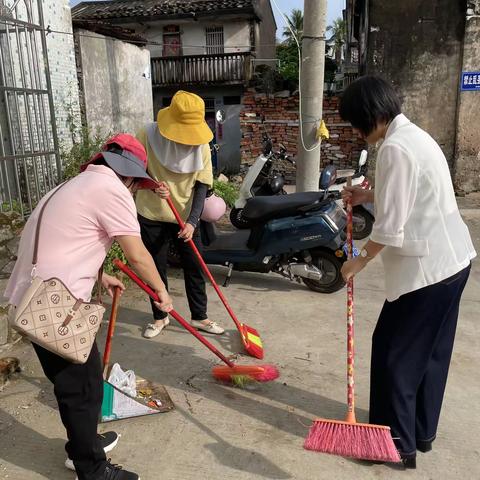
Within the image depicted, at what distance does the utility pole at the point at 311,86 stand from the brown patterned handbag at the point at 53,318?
13.3ft

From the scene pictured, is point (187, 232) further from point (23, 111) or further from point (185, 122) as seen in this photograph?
point (23, 111)

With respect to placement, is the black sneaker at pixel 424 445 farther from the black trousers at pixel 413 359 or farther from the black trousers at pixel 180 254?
the black trousers at pixel 180 254

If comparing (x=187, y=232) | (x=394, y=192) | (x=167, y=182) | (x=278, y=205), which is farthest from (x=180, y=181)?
(x=394, y=192)

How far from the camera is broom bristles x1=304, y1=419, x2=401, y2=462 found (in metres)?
2.08

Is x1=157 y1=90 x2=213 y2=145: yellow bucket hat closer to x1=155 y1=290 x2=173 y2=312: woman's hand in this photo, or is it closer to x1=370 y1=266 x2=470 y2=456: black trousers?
x1=155 y1=290 x2=173 y2=312: woman's hand

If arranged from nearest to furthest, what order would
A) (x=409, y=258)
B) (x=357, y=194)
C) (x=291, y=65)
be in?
(x=409, y=258) → (x=357, y=194) → (x=291, y=65)

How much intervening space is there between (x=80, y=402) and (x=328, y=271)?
9.20 feet

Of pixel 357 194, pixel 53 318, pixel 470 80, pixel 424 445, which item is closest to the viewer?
pixel 53 318

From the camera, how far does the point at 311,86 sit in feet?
17.1

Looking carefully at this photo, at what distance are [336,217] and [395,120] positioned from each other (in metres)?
2.37

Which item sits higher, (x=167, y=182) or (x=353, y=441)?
(x=167, y=182)

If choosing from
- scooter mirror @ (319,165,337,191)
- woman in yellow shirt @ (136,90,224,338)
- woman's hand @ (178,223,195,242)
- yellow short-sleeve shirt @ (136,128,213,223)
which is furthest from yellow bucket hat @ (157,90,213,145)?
scooter mirror @ (319,165,337,191)

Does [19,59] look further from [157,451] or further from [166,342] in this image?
[157,451]

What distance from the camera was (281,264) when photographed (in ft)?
14.4
